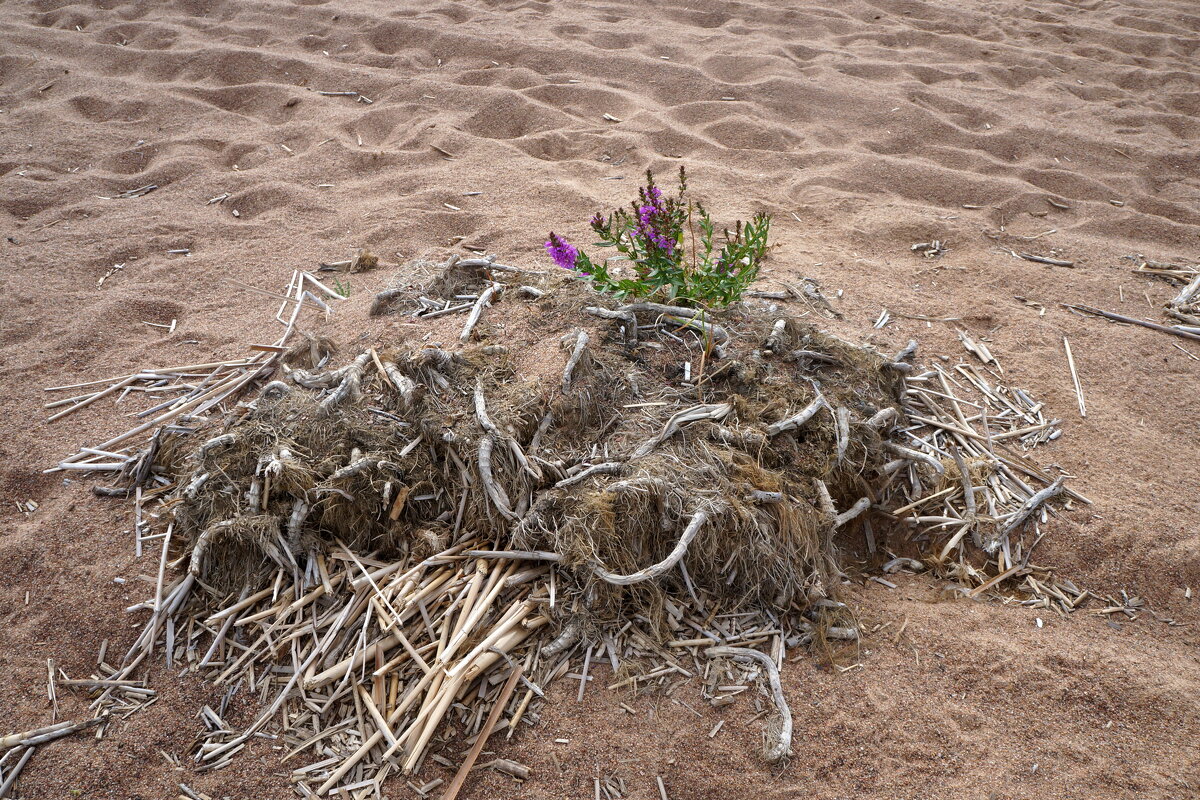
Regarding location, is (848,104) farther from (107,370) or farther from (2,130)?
(2,130)

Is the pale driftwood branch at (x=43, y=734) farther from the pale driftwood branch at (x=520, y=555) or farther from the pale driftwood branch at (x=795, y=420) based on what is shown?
the pale driftwood branch at (x=795, y=420)

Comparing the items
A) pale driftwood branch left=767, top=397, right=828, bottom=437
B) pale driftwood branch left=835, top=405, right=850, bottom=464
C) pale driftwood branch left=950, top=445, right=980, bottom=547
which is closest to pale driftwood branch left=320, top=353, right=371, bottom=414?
pale driftwood branch left=767, top=397, right=828, bottom=437

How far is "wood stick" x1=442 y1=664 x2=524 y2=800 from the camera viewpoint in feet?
5.90

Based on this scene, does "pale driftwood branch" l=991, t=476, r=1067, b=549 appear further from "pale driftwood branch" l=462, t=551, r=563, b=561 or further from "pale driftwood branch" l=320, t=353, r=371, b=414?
"pale driftwood branch" l=320, t=353, r=371, b=414

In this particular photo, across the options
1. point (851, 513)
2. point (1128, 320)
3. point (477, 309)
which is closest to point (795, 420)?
point (851, 513)

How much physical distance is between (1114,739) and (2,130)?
5967mm

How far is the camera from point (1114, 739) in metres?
1.89

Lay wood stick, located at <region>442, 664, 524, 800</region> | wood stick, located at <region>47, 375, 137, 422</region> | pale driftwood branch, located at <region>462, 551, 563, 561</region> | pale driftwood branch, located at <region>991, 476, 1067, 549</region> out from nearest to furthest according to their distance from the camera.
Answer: wood stick, located at <region>442, 664, 524, 800</region> → pale driftwood branch, located at <region>462, 551, 563, 561</region> → pale driftwood branch, located at <region>991, 476, 1067, 549</region> → wood stick, located at <region>47, 375, 137, 422</region>

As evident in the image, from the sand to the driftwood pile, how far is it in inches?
4.4

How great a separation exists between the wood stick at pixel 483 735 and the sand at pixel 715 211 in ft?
0.26

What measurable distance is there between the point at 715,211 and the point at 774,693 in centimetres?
260

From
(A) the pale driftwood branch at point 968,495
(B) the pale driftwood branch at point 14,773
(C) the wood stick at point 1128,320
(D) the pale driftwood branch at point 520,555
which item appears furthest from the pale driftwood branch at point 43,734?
(C) the wood stick at point 1128,320

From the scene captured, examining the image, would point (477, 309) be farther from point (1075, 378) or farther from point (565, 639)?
point (1075, 378)

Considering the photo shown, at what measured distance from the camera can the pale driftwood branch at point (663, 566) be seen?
1.94 metres
